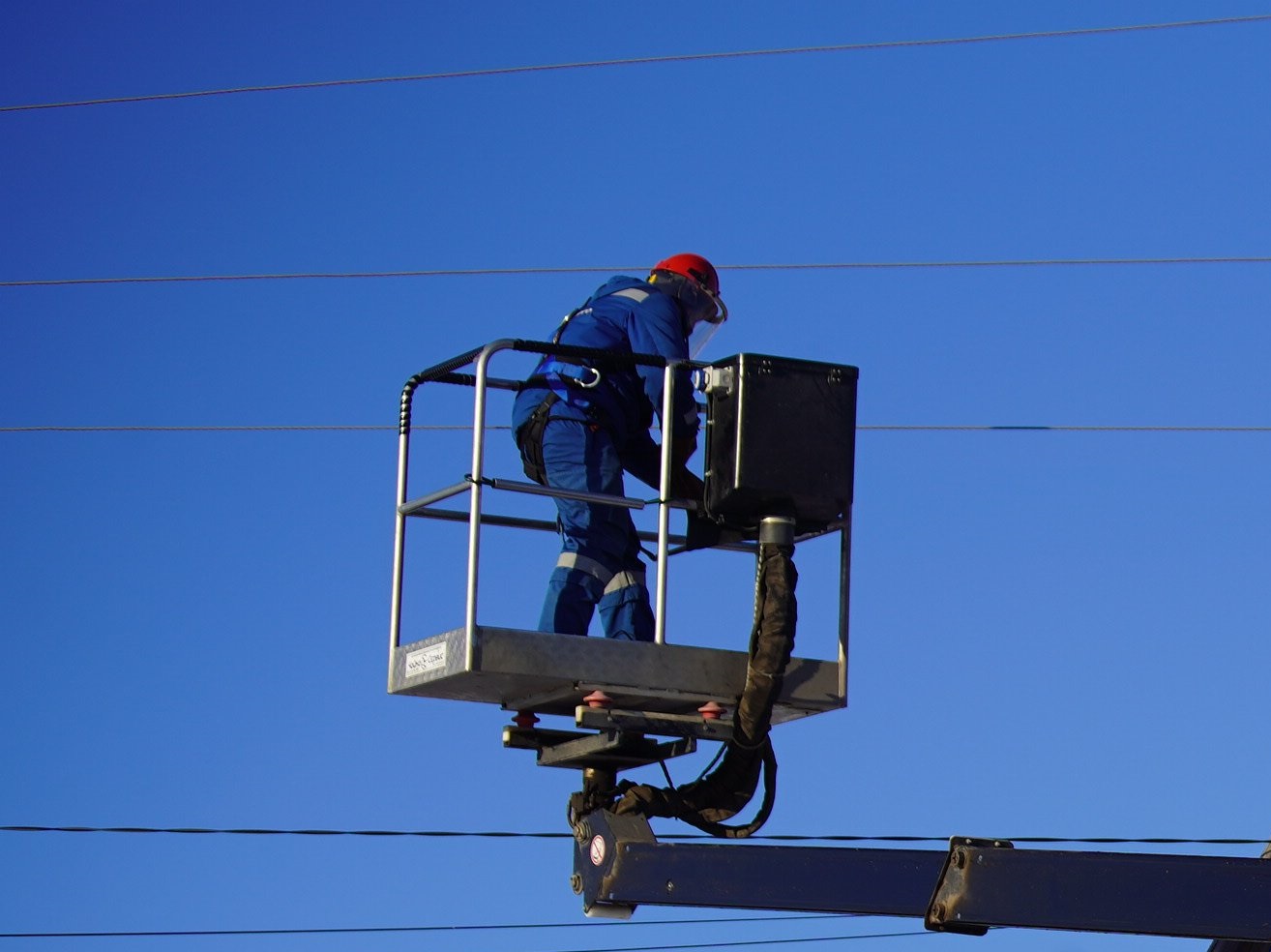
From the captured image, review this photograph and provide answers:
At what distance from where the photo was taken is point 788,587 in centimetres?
878

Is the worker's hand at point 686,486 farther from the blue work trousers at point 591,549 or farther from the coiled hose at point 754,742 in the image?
the coiled hose at point 754,742

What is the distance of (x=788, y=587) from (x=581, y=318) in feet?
5.91

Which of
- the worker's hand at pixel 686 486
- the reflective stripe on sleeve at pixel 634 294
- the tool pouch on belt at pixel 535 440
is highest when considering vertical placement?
the reflective stripe on sleeve at pixel 634 294

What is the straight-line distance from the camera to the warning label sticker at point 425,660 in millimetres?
8781

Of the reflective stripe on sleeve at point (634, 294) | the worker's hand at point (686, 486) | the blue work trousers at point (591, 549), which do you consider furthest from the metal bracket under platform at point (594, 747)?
the reflective stripe on sleeve at point (634, 294)

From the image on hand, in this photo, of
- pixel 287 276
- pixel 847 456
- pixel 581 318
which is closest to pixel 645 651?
pixel 847 456

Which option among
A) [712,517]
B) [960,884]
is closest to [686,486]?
[712,517]

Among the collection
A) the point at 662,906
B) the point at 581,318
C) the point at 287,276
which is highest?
the point at 287,276

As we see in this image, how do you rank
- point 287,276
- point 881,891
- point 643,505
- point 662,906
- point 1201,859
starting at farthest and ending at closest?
point 287,276 < point 643,505 < point 662,906 < point 881,891 < point 1201,859

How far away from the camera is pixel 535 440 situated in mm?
9695

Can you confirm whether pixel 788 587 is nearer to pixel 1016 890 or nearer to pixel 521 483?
pixel 521 483

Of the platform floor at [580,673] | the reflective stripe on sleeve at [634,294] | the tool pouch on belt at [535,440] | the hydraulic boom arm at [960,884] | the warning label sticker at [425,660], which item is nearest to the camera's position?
the hydraulic boom arm at [960,884]

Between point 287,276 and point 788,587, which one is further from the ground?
point 287,276

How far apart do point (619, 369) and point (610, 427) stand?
9.8 inches
